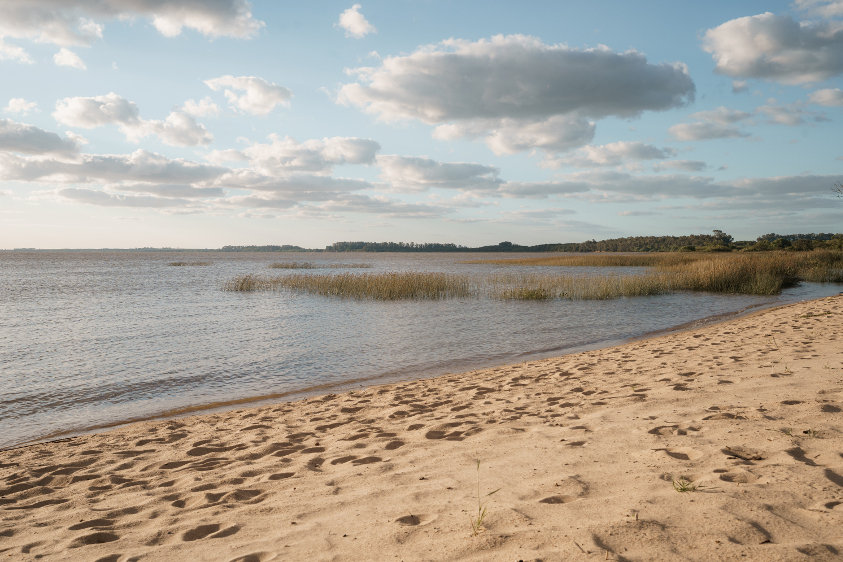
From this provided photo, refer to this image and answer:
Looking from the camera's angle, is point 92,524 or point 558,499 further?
point 92,524

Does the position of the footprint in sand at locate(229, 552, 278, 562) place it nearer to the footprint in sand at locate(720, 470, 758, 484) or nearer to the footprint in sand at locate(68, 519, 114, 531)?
the footprint in sand at locate(68, 519, 114, 531)

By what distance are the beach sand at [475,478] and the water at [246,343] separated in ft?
7.57

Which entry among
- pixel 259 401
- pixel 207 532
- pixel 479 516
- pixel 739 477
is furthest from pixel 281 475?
pixel 259 401

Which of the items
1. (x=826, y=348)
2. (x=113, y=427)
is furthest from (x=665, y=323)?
(x=113, y=427)

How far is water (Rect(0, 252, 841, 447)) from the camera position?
29.7 ft

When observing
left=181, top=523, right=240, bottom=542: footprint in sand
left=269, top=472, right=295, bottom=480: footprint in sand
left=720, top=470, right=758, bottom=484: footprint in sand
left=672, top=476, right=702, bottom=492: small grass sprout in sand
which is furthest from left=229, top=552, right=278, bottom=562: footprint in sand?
left=720, top=470, right=758, bottom=484: footprint in sand

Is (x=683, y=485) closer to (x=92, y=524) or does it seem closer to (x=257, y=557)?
(x=257, y=557)

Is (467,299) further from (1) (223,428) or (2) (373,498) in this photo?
(2) (373,498)

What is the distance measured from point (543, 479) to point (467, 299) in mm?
21573

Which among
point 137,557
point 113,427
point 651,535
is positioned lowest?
point 113,427

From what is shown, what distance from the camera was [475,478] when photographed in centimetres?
388

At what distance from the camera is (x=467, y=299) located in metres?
25.2

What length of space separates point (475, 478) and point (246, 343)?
11.7 meters

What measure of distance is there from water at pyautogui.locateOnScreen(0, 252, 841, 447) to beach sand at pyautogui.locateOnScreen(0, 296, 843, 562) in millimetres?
2306
